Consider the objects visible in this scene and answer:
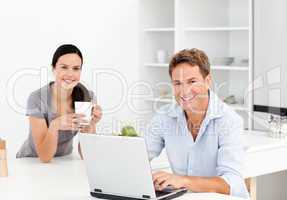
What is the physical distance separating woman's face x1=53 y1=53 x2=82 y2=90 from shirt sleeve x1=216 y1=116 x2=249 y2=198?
104 cm

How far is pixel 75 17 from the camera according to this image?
16.1 feet

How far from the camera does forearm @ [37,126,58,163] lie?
3053 mm

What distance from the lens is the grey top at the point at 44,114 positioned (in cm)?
312

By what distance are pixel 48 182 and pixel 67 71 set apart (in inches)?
33.7

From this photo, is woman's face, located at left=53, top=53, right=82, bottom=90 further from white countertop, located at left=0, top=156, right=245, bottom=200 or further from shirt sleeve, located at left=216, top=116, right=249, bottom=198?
shirt sleeve, located at left=216, top=116, right=249, bottom=198

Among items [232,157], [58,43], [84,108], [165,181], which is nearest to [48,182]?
[84,108]

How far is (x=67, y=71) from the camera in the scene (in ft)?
10.6

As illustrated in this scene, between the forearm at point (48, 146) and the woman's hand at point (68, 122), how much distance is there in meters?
0.03

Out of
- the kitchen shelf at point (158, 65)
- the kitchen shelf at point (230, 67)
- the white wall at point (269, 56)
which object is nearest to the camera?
the white wall at point (269, 56)

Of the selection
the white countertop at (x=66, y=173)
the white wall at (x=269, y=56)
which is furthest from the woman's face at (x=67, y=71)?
the white wall at (x=269, y=56)

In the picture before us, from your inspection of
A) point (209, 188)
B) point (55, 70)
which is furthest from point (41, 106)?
point (209, 188)

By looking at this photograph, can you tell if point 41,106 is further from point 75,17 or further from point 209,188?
point 75,17

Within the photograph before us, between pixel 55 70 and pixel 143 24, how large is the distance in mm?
1974

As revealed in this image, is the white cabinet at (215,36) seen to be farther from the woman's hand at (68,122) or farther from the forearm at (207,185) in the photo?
the forearm at (207,185)
